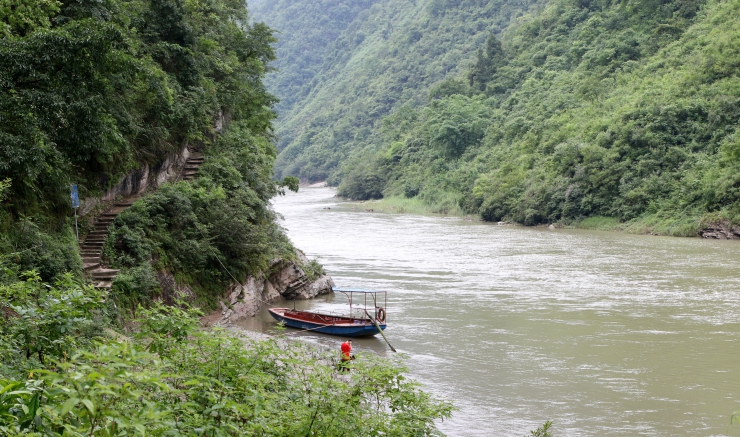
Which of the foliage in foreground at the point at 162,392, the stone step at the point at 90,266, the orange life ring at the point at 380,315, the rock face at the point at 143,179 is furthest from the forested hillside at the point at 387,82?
the foliage in foreground at the point at 162,392

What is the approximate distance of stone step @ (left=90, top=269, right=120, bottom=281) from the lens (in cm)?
1650

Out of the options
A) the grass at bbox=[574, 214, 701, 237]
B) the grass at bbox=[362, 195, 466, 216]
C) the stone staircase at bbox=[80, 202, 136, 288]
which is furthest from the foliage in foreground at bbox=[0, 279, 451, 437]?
the grass at bbox=[362, 195, 466, 216]

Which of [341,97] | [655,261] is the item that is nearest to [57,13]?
[655,261]

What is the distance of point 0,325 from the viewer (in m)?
7.97

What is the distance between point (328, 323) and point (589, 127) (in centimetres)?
4271

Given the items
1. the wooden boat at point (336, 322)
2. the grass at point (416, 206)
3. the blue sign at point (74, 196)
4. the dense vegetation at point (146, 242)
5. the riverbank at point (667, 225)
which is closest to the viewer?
the dense vegetation at point (146, 242)

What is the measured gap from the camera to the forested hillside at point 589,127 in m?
48.5

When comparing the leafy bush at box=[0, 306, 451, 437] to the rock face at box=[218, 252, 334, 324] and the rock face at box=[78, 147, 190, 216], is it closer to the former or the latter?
the rock face at box=[78, 147, 190, 216]

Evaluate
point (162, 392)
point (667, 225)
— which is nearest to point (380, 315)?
point (162, 392)

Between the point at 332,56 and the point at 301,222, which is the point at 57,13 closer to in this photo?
the point at 301,222

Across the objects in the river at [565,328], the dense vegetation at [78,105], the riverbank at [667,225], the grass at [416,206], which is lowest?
the river at [565,328]

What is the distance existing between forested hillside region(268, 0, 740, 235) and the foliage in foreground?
135 ft

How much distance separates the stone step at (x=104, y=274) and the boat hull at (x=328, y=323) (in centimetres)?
603

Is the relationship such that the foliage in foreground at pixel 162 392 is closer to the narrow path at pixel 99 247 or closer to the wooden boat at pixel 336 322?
the narrow path at pixel 99 247
